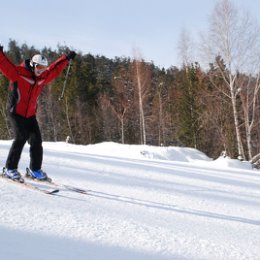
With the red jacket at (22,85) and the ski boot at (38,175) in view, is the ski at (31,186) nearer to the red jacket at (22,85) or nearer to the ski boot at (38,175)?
the ski boot at (38,175)

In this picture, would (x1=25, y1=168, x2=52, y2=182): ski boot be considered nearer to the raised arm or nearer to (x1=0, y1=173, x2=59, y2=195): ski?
(x1=0, y1=173, x2=59, y2=195): ski

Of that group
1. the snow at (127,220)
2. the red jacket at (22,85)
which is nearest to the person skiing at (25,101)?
the red jacket at (22,85)

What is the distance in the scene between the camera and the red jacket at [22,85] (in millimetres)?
4473

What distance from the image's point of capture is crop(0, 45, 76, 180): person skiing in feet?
15.0

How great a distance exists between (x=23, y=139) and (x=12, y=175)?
46 cm

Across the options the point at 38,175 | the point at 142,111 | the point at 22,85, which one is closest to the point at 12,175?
the point at 38,175

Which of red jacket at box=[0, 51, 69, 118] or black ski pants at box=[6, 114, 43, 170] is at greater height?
red jacket at box=[0, 51, 69, 118]

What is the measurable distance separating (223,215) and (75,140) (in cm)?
3351

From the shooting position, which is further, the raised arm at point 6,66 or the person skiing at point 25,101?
the person skiing at point 25,101

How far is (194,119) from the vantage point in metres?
31.9

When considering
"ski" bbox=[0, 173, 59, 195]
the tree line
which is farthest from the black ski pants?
the tree line

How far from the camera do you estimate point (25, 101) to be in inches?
185

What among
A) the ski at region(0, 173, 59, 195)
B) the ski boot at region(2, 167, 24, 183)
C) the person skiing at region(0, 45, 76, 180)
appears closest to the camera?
the ski at region(0, 173, 59, 195)

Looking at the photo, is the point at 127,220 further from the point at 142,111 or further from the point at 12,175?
the point at 142,111
